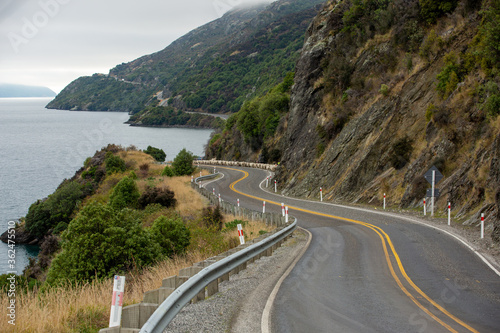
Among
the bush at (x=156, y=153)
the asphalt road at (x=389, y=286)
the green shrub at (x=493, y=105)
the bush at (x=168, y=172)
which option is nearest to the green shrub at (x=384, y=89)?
the green shrub at (x=493, y=105)

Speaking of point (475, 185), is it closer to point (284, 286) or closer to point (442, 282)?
point (442, 282)

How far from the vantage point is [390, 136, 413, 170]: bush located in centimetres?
2619

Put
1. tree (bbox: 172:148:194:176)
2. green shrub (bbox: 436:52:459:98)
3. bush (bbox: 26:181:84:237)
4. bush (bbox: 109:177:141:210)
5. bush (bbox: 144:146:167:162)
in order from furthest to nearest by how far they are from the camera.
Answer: bush (bbox: 144:146:167:162), tree (bbox: 172:148:194:176), bush (bbox: 26:181:84:237), bush (bbox: 109:177:141:210), green shrub (bbox: 436:52:459:98)

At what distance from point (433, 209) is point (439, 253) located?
29.2 ft

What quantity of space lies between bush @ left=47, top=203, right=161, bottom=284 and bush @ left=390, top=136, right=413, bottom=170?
58.7ft

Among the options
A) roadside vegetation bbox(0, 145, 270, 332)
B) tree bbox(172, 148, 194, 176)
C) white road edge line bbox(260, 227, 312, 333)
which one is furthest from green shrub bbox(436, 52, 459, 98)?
tree bbox(172, 148, 194, 176)

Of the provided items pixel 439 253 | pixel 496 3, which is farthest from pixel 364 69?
pixel 439 253

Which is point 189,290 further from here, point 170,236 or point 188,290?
point 170,236

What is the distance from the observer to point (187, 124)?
18700 cm

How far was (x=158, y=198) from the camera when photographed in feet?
102

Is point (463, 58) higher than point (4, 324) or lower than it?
higher

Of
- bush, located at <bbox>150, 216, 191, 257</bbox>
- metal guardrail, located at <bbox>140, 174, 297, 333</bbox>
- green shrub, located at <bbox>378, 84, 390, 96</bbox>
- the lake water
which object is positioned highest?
green shrub, located at <bbox>378, 84, 390, 96</bbox>

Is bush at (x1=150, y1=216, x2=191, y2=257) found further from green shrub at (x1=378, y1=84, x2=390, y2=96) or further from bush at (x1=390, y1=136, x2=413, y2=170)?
green shrub at (x1=378, y1=84, x2=390, y2=96)

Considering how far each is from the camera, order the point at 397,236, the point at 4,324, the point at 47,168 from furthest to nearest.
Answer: the point at 47,168 < the point at 397,236 < the point at 4,324
